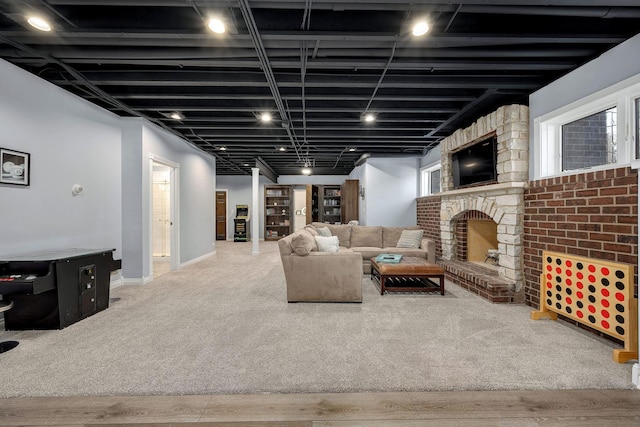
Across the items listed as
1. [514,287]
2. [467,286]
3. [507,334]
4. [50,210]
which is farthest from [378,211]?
[50,210]

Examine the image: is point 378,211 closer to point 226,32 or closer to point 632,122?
point 632,122

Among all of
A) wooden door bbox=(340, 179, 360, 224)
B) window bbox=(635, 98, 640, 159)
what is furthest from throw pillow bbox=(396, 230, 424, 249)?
window bbox=(635, 98, 640, 159)

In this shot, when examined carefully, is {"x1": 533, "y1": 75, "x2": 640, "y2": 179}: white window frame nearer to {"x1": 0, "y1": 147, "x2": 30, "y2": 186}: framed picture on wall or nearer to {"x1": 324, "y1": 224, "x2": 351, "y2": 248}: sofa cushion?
{"x1": 324, "y1": 224, "x2": 351, "y2": 248}: sofa cushion

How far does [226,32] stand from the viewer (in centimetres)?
246

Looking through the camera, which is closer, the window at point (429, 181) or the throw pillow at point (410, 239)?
the throw pillow at point (410, 239)

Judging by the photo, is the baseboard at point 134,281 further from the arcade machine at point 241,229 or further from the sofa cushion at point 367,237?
the arcade machine at point 241,229

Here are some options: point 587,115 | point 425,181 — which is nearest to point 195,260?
point 425,181

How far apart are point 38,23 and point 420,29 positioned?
3.09 m

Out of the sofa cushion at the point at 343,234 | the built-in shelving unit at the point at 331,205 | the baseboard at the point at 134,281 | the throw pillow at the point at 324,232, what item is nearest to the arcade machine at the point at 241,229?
the built-in shelving unit at the point at 331,205

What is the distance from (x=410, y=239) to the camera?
18.0 ft

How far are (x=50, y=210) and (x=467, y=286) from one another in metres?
5.46

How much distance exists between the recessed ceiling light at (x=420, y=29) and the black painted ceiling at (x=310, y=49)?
6 centimetres

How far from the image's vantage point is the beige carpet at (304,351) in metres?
1.93

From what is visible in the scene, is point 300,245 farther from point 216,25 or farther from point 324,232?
point 216,25
